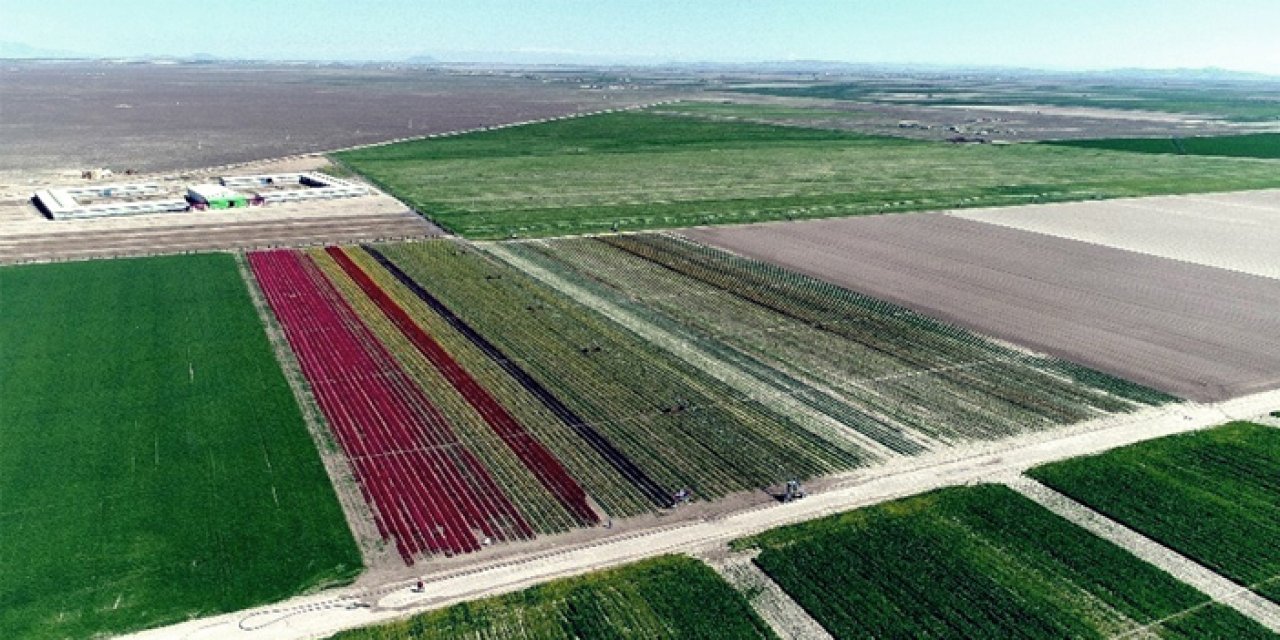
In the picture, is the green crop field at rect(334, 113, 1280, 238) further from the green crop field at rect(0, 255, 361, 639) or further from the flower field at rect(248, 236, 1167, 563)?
the green crop field at rect(0, 255, 361, 639)

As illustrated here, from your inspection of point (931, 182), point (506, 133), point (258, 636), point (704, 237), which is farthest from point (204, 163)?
point (258, 636)

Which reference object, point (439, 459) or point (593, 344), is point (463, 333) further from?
point (439, 459)

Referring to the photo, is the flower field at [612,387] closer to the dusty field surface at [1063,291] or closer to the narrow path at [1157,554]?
the dusty field surface at [1063,291]

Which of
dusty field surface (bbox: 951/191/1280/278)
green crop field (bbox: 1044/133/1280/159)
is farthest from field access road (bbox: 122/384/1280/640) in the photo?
green crop field (bbox: 1044/133/1280/159)

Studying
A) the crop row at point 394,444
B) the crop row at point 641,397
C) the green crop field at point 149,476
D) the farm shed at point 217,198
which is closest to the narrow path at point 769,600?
the crop row at point 641,397

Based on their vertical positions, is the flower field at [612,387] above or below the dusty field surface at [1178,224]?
below
